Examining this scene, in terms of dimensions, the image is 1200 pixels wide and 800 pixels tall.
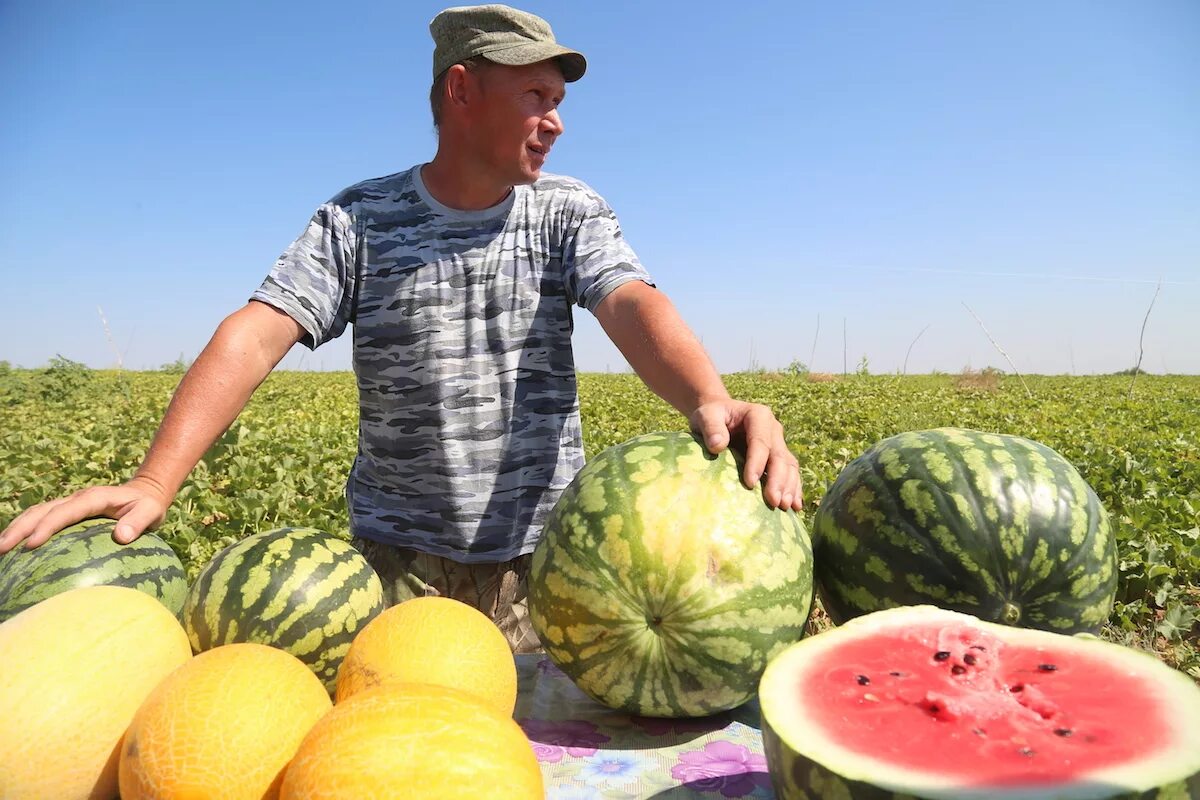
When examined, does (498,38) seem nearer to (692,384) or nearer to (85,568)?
(692,384)

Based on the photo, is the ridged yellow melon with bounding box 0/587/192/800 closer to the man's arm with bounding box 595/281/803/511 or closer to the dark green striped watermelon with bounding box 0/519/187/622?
the dark green striped watermelon with bounding box 0/519/187/622

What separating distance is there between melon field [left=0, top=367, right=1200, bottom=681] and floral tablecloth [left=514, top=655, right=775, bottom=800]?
268 cm

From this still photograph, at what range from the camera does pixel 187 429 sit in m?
2.32

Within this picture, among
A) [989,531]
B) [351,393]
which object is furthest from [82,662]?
[351,393]

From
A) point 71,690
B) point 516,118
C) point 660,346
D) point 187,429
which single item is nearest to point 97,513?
point 187,429

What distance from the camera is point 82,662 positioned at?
1.33 metres

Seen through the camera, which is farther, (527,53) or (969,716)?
(527,53)

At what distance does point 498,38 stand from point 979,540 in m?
2.31

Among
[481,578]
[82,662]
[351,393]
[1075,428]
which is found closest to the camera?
[82,662]

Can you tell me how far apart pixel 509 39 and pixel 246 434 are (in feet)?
21.5

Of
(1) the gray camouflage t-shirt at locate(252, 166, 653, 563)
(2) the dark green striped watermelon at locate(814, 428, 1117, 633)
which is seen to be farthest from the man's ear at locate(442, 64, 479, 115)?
(2) the dark green striped watermelon at locate(814, 428, 1117, 633)

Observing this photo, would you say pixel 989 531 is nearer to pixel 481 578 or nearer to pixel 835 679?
pixel 835 679

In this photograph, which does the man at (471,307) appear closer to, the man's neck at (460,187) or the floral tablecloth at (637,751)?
the man's neck at (460,187)

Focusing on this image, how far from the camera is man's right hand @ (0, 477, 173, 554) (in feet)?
6.30
